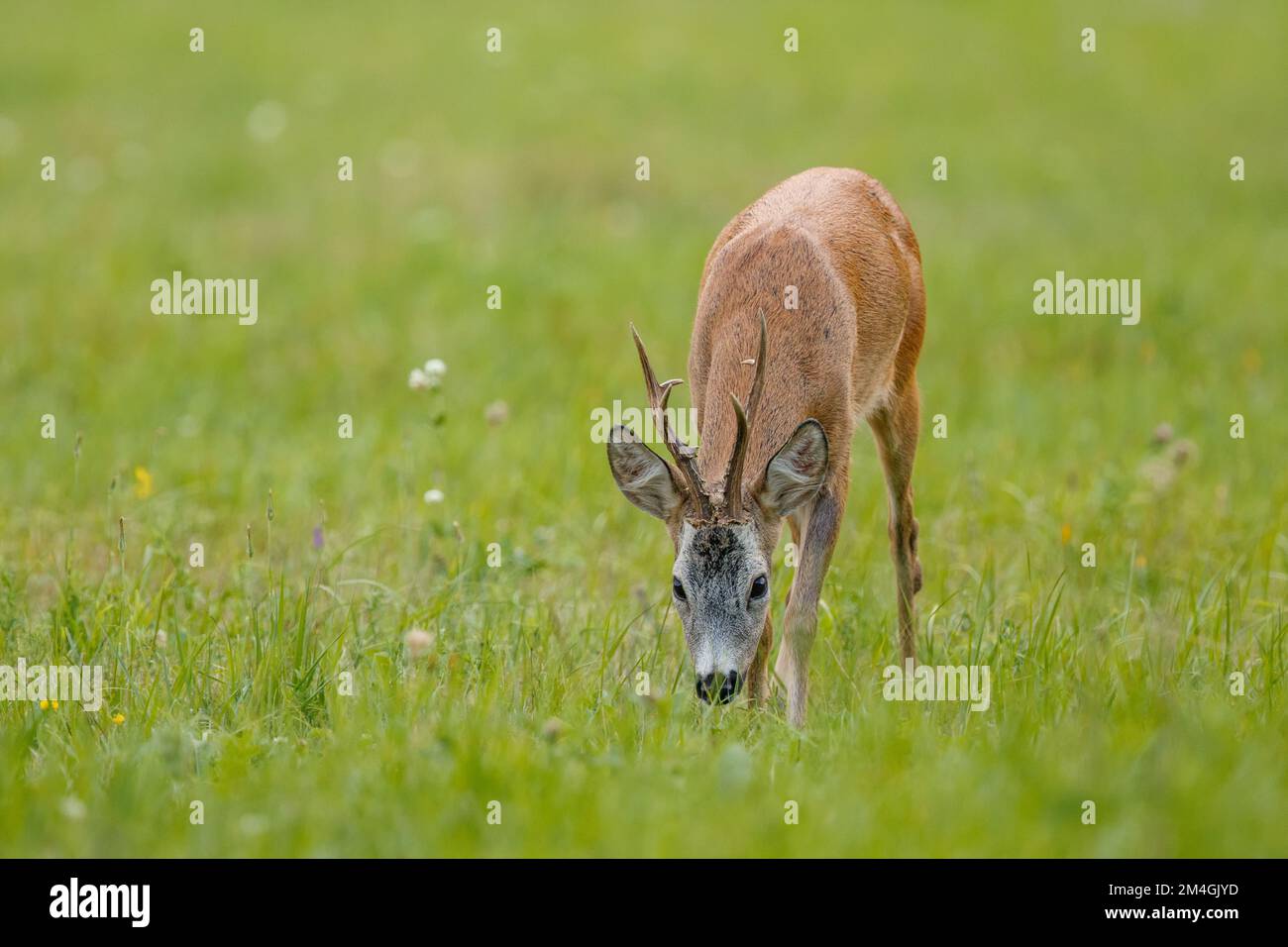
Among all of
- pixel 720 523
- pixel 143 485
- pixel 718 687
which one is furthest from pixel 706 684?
pixel 143 485

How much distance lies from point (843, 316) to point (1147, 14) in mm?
19863

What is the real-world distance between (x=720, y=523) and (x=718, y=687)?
0.51 m

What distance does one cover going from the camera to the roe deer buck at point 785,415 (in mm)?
4785

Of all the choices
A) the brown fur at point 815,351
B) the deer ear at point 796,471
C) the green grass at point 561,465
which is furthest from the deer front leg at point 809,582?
the deer ear at point 796,471

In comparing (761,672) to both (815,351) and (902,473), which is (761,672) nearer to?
(815,351)

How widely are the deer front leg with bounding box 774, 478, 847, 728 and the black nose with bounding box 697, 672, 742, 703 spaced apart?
1.64ft

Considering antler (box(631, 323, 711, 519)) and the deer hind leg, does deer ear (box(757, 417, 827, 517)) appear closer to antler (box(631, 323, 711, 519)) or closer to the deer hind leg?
antler (box(631, 323, 711, 519))

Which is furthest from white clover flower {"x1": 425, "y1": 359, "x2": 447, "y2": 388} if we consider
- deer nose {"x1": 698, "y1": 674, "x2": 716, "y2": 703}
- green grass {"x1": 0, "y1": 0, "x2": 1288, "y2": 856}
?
deer nose {"x1": 698, "y1": 674, "x2": 716, "y2": 703}

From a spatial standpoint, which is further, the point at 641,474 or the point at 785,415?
the point at 785,415

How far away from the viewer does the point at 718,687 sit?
4.64m

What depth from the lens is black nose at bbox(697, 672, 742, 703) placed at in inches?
183

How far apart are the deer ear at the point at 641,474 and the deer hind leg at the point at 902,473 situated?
1288 mm

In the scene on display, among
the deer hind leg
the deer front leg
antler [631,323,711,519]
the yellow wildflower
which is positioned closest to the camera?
antler [631,323,711,519]

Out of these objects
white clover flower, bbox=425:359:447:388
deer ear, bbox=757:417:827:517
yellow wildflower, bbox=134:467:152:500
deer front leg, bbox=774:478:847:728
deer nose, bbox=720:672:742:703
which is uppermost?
white clover flower, bbox=425:359:447:388
